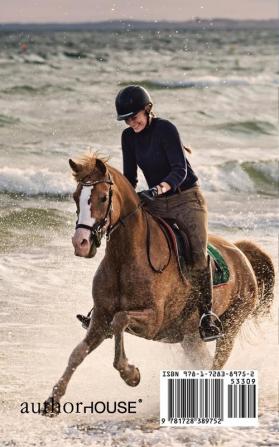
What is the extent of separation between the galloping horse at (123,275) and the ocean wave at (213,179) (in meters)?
10.1

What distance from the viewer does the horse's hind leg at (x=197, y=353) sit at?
7680mm

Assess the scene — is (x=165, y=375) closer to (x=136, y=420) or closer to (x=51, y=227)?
(x=136, y=420)

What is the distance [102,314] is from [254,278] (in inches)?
77.3

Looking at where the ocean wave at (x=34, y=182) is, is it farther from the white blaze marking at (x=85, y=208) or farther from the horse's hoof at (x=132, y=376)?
the white blaze marking at (x=85, y=208)

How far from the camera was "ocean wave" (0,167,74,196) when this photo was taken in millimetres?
17297

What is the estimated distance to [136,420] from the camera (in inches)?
274

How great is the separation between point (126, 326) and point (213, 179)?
554 inches

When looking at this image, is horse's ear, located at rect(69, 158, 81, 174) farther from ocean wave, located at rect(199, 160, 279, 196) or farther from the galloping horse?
ocean wave, located at rect(199, 160, 279, 196)

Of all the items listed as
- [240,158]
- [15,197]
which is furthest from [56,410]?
[240,158]

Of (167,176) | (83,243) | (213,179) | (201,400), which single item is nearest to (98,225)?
(83,243)

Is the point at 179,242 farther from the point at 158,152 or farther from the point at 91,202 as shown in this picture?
the point at 91,202

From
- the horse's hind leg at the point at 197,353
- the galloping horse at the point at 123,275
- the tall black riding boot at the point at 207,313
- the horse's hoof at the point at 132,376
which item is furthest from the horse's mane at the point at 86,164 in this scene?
the horse's hind leg at the point at 197,353

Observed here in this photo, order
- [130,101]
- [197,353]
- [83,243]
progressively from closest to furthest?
[83,243] → [130,101] → [197,353]

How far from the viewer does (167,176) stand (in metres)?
6.43
